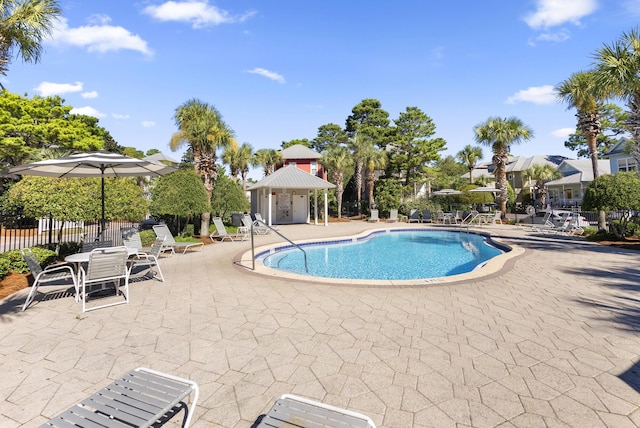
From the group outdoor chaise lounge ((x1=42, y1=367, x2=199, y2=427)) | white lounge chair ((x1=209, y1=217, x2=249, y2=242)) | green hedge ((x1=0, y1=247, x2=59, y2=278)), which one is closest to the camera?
outdoor chaise lounge ((x1=42, y1=367, x2=199, y2=427))

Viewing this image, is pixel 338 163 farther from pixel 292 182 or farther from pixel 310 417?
pixel 310 417

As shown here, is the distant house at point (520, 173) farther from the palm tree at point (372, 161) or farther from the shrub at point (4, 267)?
the shrub at point (4, 267)

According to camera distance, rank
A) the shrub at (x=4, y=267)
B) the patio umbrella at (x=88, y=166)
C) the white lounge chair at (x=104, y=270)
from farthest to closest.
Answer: the shrub at (x=4, y=267)
the patio umbrella at (x=88, y=166)
the white lounge chair at (x=104, y=270)

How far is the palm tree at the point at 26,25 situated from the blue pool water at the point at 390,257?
7905mm

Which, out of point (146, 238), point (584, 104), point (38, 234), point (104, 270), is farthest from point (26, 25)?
point (584, 104)

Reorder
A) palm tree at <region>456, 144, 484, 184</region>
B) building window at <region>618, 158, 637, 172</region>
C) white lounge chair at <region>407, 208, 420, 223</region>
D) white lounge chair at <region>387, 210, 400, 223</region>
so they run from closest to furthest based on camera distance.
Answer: white lounge chair at <region>407, 208, 420, 223</region> → building window at <region>618, 158, 637, 172</region> → white lounge chair at <region>387, 210, 400, 223</region> → palm tree at <region>456, 144, 484, 184</region>

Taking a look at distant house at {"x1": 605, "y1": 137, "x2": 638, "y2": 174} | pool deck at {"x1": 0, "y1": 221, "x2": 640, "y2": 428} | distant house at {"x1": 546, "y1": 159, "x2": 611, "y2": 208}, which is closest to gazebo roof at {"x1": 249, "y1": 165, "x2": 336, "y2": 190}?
pool deck at {"x1": 0, "y1": 221, "x2": 640, "y2": 428}

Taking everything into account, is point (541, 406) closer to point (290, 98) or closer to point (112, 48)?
point (112, 48)

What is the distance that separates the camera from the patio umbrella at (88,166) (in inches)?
244

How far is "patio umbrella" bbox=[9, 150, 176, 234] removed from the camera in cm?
619

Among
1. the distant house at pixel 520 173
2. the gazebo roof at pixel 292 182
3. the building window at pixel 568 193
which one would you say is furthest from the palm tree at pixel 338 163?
the building window at pixel 568 193

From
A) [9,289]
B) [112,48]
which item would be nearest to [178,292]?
[9,289]

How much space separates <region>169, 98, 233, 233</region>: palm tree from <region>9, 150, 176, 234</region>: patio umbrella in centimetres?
728

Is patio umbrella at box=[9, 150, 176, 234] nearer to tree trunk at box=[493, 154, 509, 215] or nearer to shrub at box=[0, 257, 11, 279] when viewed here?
shrub at box=[0, 257, 11, 279]
